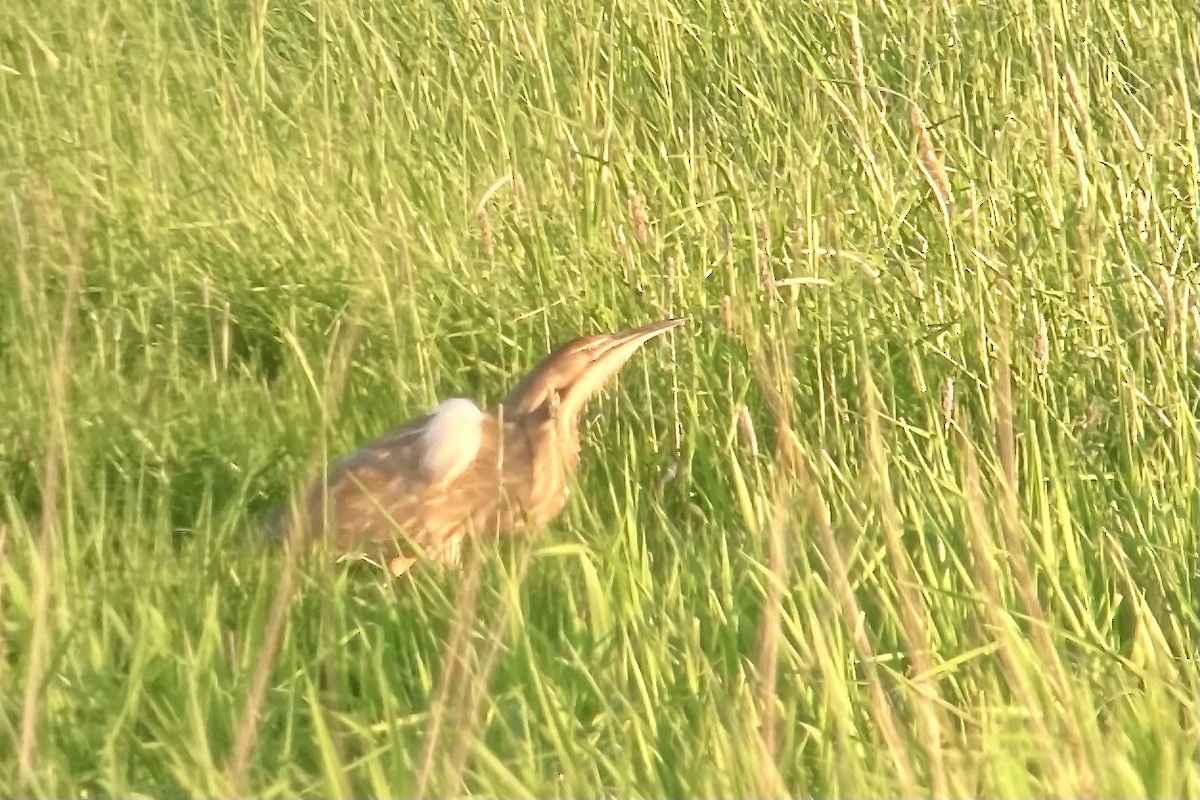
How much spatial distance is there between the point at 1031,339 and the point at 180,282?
184cm

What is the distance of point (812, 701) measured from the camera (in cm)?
233

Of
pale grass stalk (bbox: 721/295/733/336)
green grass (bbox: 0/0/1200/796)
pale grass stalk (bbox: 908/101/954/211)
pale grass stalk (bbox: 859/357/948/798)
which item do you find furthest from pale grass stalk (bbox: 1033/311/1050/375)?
pale grass stalk (bbox: 721/295/733/336)

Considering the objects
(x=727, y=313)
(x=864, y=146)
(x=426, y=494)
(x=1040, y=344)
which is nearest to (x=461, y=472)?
(x=426, y=494)

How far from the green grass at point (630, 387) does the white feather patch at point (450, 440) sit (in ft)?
0.66

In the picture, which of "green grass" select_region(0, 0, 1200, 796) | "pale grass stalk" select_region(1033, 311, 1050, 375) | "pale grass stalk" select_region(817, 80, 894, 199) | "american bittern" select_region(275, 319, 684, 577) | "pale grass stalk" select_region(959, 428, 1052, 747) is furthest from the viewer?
"american bittern" select_region(275, 319, 684, 577)

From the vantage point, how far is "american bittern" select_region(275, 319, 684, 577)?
10.6 ft

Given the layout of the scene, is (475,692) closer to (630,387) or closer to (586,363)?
(586,363)

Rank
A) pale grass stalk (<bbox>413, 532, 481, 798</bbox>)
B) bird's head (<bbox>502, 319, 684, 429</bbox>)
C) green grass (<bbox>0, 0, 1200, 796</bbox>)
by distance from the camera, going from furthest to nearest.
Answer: bird's head (<bbox>502, 319, 684, 429</bbox>) < green grass (<bbox>0, 0, 1200, 796</bbox>) < pale grass stalk (<bbox>413, 532, 481, 798</bbox>)

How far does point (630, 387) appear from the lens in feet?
11.9

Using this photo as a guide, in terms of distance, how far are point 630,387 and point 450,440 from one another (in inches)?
18.6

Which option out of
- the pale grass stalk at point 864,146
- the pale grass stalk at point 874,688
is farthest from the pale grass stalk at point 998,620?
the pale grass stalk at point 864,146

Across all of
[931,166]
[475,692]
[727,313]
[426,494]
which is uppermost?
[931,166]

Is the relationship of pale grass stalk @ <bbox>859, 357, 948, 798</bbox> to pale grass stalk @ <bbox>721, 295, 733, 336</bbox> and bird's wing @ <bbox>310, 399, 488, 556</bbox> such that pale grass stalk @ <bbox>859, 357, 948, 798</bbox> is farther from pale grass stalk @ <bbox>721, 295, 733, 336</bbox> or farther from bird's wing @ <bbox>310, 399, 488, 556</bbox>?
bird's wing @ <bbox>310, 399, 488, 556</bbox>

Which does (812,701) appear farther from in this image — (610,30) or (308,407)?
(610,30)
